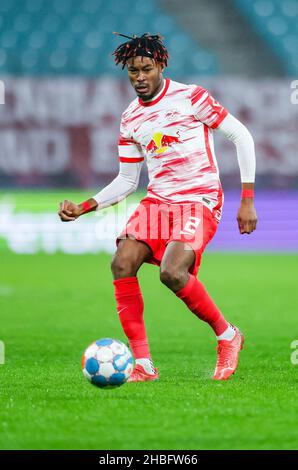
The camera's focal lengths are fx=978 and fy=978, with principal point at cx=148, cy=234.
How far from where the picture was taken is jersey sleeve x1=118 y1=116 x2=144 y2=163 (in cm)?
613

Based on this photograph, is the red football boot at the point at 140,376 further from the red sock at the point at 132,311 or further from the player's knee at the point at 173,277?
the player's knee at the point at 173,277

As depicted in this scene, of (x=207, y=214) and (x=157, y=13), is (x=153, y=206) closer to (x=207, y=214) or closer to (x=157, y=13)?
(x=207, y=214)

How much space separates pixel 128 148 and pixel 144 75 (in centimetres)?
53

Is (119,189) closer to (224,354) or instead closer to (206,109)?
(206,109)

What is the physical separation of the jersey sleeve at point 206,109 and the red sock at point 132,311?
1065 mm

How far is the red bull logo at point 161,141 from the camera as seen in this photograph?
5965mm

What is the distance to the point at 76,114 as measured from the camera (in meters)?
19.6

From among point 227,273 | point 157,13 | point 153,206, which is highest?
point 157,13

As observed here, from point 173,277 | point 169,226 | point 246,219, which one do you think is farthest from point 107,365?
point 246,219

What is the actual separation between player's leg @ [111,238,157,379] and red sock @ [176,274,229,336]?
0.31m

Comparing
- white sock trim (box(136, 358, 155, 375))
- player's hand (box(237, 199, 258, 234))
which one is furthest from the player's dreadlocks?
white sock trim (box(136, 358, 155, 375))
